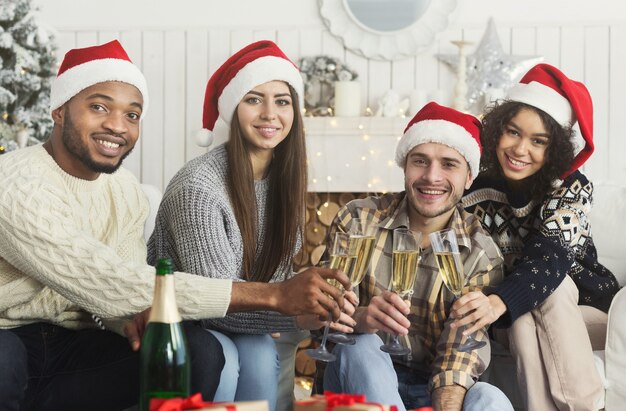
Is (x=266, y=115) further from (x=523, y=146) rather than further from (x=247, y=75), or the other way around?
(x=523, y=146)

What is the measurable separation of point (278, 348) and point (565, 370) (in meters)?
0.76

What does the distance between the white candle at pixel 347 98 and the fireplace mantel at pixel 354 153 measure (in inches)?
2.4

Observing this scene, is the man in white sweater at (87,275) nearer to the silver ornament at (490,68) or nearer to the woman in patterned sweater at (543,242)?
the woman in patterned sweater at (543,242)

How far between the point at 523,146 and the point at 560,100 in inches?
8.3

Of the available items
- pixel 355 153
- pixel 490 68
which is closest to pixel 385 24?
pixel 490 68

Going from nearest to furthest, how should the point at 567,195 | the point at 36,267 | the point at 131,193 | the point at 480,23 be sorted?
the point at 36,267 < the point at 131,193 < the point at 567,195 < the point at 480,23

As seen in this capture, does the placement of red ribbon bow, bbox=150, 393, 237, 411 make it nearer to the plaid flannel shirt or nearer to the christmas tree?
the plaid flannel shirt

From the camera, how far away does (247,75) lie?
7.54ft

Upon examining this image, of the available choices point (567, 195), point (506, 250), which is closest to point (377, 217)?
point (506, 250)

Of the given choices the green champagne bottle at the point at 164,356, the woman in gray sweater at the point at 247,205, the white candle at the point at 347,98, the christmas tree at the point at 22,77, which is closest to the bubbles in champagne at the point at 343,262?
the woman in gray sweater at the point at 247,205

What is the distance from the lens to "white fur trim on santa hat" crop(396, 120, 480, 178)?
224 centimetres

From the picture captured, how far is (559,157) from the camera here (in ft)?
8.02

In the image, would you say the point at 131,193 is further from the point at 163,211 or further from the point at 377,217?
the point at 377,217

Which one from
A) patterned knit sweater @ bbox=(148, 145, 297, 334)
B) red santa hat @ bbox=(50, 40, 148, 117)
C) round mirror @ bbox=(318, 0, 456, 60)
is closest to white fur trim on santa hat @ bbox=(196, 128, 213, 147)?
patterned knit sweater @ bbox=(148, 145, 297, 334)
